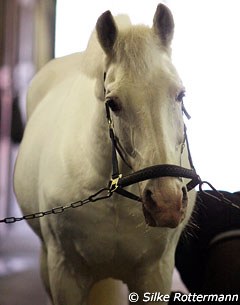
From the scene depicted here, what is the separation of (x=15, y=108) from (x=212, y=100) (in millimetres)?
696

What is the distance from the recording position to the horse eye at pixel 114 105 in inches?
29.6

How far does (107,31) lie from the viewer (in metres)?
0.80

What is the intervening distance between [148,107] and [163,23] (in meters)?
0.15

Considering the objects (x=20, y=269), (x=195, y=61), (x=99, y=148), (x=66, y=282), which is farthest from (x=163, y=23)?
(x=20, y=269)

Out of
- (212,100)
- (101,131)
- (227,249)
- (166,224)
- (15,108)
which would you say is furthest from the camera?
(15,108)

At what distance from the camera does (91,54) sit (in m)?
0.90

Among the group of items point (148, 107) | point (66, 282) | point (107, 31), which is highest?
point (107, 31)

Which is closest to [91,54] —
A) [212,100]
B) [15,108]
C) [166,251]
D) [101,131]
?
[101,131]

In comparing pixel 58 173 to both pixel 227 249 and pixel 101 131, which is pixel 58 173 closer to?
pixel 101 131

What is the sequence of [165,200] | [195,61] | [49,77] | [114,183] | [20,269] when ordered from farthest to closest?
[20,269] → [195,61] → [49,77] → [114,183] → [165,200]

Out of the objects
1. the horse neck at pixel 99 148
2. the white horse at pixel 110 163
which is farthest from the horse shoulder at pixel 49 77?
the horse neck at pixel 99 148

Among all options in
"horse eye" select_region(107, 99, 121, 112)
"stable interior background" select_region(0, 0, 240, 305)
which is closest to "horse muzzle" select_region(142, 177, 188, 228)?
"horse eye" select_region(107, 99, 121, 112)

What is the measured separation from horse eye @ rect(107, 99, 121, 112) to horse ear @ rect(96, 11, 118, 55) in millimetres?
85

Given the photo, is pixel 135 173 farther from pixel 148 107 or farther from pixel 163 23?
pixel 163 23
